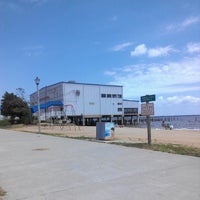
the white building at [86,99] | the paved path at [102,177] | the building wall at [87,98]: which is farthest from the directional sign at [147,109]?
the building wall at [87,98]

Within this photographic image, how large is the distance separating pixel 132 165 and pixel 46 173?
94.5 inches

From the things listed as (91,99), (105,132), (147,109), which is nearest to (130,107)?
(91,99)

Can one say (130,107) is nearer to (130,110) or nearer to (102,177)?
(130,110)

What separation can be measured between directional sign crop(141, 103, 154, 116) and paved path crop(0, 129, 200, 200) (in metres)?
3.67

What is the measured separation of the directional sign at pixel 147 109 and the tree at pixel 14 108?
139 feet

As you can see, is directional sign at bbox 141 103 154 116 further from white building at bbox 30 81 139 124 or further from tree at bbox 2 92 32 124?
white building at bbox 30 81 139 124

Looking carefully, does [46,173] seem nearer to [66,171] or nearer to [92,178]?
[66,171]

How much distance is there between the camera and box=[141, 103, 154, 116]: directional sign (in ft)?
44.8

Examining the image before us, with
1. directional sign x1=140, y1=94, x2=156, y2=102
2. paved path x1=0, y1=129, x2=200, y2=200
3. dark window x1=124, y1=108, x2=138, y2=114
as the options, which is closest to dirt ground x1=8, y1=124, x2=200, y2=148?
directional sign x1=140, y1=94, x2=156, y2=102

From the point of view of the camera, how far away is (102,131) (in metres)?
17.6

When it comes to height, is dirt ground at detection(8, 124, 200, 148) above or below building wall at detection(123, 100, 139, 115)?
below

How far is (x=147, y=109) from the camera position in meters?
13.8

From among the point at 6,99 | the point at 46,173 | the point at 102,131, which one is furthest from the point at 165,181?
the point at 6,99

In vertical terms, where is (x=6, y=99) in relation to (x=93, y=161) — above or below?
above
